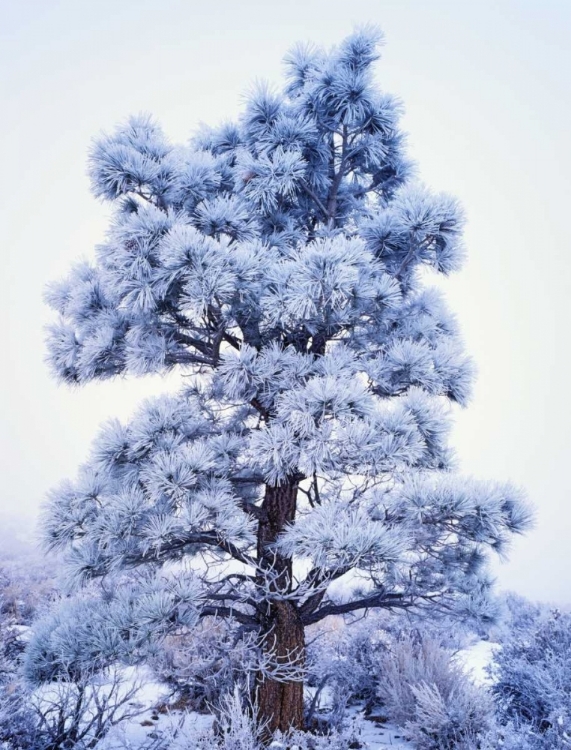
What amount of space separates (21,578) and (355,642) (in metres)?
6.61

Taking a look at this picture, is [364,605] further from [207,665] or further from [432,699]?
[207,665]

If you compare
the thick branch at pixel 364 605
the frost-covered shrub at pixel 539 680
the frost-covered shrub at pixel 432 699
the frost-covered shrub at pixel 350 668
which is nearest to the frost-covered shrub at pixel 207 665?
the thick branch at pixel 364 605

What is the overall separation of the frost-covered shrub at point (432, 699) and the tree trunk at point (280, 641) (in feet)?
2.35

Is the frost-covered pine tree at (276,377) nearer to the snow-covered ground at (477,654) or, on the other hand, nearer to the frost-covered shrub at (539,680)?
the frost-covered shrub at (539,680)

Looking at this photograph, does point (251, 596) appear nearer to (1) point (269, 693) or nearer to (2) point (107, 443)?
(1) point (269, 693)

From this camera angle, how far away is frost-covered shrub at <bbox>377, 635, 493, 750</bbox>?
10.7 feet

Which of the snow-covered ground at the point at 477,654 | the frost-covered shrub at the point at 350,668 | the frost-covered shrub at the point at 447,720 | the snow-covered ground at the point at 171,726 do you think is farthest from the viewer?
the snow-covered ground at the point at 477,654

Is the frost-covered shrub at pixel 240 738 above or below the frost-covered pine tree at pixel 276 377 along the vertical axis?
below

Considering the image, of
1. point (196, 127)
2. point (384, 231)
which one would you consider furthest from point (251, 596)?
point (196, 127)

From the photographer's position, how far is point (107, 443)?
111 inches

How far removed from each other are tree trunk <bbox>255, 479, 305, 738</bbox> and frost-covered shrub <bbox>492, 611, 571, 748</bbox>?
3.87 ft

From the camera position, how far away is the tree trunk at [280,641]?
312 centimetres

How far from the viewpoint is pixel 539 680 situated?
2.99m

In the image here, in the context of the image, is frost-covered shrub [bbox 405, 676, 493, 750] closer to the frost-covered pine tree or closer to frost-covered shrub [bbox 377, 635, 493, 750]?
frost-covered shrub [bbox 377, 635, 493, 750]
